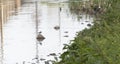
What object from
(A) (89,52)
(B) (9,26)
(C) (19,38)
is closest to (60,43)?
(C) (19,38)

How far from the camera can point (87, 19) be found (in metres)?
29.4

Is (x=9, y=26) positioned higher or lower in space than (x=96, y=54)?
lower

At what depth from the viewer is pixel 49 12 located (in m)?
36.7

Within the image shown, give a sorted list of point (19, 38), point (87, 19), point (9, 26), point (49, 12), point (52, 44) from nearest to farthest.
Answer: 1. point (52, 44)
2. point (19, 38)
3. point (9, 26)
4. point (87, 19)
5. point (49, 12)

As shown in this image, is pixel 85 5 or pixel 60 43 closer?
pixel 60 43

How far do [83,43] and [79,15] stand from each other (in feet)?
85.0

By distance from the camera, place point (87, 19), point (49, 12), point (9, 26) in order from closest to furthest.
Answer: point (9, 26), point (87, 19), point (49, 12)

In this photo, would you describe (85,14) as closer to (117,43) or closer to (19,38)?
(19,38)

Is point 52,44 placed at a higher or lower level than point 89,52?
lower

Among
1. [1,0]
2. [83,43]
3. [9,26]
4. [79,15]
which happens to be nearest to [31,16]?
[79,15]

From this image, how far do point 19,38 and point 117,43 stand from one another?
48.7ft

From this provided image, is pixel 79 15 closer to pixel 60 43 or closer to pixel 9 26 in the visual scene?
pixel 9 26

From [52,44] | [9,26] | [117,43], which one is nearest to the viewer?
[117,43]

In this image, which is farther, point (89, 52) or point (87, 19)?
point (87, 19)
